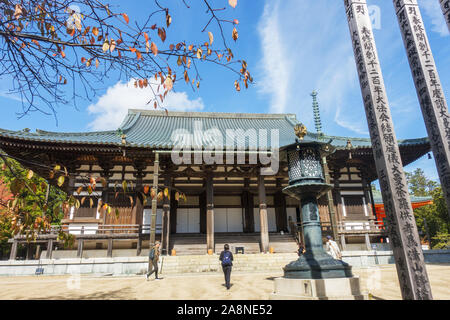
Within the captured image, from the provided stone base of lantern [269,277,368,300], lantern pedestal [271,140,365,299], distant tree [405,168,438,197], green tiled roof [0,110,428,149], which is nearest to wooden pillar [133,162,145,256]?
green tiled roof [0,110,428,149]

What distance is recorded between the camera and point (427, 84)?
4.08 metres

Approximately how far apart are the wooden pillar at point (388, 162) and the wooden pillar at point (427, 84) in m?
0.69

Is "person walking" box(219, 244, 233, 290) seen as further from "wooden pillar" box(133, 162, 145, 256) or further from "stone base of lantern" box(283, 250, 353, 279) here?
"wooden pillar" box(133, 162, 145, 256)

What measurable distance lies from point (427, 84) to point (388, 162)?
4.86ft

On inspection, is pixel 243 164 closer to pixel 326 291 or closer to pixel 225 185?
pixel 225 185

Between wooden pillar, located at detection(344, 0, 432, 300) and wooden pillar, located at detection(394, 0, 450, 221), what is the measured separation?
69cm

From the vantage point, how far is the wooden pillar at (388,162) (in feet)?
10.7

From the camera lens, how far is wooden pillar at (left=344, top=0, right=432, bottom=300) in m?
3.25

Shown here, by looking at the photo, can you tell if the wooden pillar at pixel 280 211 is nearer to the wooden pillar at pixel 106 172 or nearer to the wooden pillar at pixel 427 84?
the wooden pillar at pixel 106 172

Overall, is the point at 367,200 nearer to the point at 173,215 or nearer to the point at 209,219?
the point at 209,219

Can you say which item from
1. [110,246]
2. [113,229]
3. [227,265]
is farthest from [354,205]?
[110,246]

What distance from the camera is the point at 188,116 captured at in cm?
2236

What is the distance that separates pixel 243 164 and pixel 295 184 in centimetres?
905

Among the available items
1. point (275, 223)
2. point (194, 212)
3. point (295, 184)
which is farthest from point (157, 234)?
point (295, 184)
